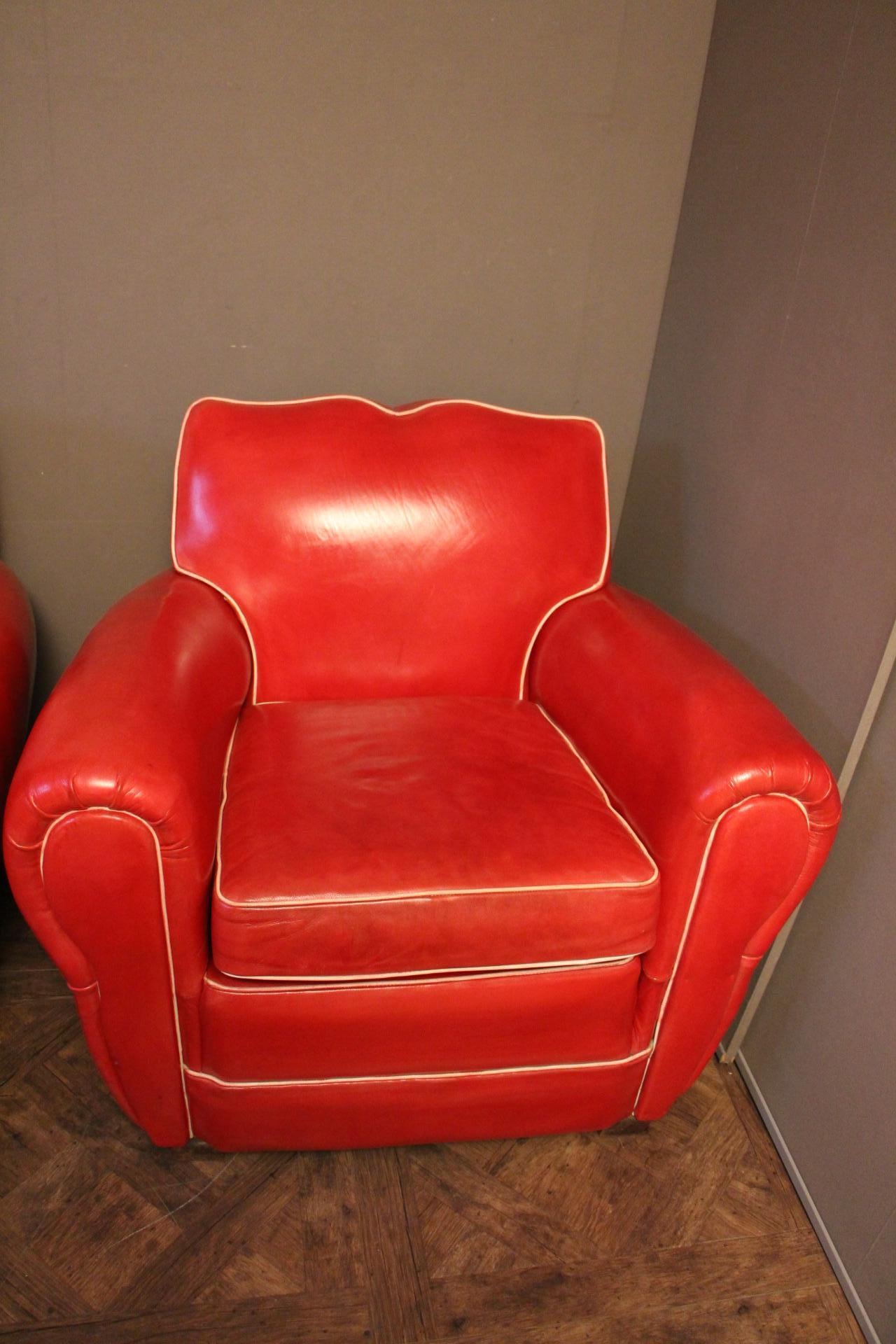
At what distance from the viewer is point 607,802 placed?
4.24ft

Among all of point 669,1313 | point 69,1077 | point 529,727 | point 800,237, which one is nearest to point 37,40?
point 800,237

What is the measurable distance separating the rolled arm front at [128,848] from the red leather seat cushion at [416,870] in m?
0.06

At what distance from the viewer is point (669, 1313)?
1148 mm

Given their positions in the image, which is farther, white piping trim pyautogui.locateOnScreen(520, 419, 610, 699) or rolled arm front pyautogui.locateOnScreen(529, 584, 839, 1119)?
white piping trim pyautogui.locateOnScreen(520, 419, 610, 699)

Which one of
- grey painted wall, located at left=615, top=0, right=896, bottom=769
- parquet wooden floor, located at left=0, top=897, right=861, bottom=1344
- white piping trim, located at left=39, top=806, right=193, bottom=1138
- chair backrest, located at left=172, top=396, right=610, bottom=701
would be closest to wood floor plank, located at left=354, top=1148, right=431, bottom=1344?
parquet wooden floor, located at left=0, top=897, right=861, bottom=1344

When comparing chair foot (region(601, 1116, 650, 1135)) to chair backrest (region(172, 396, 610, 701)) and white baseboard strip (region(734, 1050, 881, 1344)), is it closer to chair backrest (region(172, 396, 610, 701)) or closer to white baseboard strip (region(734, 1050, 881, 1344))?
white baseboard strip (region(734, 1050, 881, 1344))

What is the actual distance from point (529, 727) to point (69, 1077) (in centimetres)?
88

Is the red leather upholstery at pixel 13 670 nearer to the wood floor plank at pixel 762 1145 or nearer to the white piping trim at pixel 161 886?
the white piping trim at pixel 161 886

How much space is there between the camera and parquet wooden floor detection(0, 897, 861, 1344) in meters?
1.12

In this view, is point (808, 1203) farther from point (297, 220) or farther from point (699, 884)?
point (297, 220)

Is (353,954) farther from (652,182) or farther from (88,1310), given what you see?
(652,182)

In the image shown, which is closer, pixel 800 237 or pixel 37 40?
pixel 800 237

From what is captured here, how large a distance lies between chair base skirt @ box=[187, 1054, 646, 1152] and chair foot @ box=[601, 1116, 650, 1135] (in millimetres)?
111

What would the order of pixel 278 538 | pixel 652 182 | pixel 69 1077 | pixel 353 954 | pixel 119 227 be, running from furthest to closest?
pixel 652 182 → pixel 119 227 → pixel 278 538 → pixel 69 1077 → pixel 353 954
